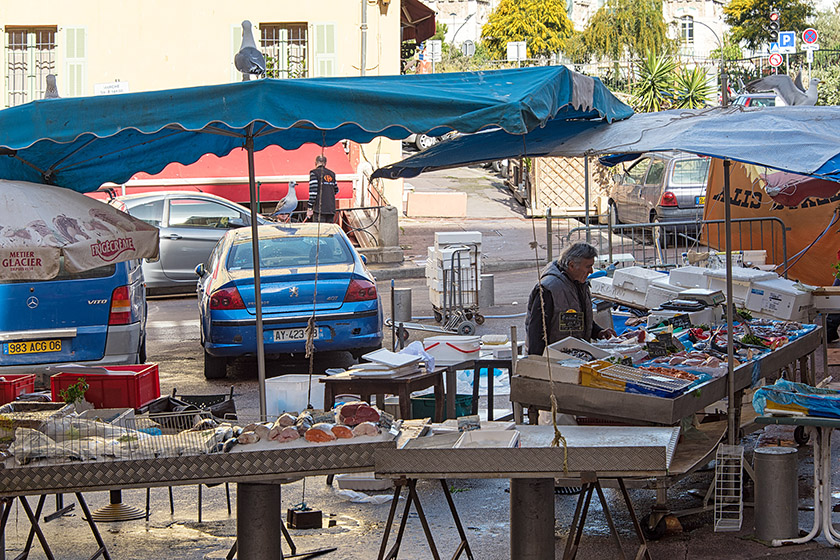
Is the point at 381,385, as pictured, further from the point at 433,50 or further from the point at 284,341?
the point at 433,50

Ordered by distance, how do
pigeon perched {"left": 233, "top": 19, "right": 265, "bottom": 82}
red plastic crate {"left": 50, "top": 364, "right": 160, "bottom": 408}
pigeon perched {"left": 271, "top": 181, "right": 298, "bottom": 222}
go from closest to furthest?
pigeon perched {"left": 233, "top": 19, "right": 265, "bottom": 82} → red plastic crate {"left": 50, "top": 364, "right": 160, "bottom": 408} → pigeon perched {"left": 271, "top": 181, "right": 298, "bottom": 222}

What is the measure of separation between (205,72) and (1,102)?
5.12 m

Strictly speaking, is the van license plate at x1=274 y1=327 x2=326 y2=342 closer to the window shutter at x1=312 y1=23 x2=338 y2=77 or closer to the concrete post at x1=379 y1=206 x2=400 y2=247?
the concrete post at x1=379 y1=206 x2=400 y2=247

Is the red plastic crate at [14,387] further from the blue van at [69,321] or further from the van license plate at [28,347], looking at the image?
the van license plate at [28,347]

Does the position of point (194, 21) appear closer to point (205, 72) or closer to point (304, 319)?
point (205, 72)

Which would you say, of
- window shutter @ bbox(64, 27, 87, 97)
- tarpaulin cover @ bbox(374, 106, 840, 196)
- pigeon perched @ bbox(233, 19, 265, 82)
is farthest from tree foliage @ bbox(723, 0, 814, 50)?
pigeon perched @ bbox(233, 19, 265, 82)

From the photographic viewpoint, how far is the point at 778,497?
5.83m

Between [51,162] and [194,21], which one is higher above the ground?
[194,21]

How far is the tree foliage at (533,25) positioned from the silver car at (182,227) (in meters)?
40.3

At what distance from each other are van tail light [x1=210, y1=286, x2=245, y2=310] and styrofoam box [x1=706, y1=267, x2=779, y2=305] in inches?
189

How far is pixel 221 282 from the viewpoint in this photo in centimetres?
1021

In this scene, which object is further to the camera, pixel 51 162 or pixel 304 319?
pixel 304 319

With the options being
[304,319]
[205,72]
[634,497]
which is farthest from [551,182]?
[634,497]

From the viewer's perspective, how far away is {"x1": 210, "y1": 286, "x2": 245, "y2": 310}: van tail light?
33.2 feet
